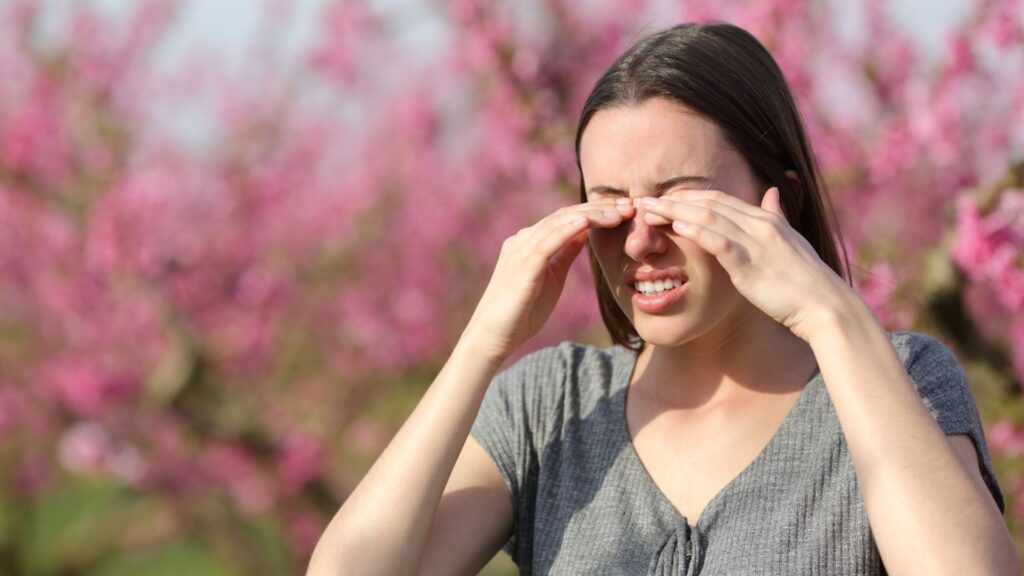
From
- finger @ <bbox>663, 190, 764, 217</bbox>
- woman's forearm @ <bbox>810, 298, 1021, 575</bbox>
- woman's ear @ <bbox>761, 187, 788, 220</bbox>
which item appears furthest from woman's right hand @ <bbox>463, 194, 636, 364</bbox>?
woman's forearm @ <bbox>810, 298, 1021, 575</bbox>

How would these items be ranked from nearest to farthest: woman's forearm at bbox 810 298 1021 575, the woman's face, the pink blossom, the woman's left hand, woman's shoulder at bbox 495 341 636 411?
woman's forearm at bbox 810 298 1021 575
the woman's left hand
the woman's face
woman's shoulder at bbox 495 341 636 411
the pink blossom

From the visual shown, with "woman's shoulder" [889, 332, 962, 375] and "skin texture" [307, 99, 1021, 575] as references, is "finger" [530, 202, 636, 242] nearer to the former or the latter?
"skin texture" [307, 99, 1021, 575]

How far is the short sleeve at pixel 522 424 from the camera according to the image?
179 centimetres

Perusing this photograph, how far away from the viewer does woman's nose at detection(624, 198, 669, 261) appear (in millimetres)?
1557

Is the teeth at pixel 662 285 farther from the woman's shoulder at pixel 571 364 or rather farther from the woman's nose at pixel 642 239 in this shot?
the woman's shoulder at pixel 571 364

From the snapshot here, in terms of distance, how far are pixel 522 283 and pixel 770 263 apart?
37 centimetres

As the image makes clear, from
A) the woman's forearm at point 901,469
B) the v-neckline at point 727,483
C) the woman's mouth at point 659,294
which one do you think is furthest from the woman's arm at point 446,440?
the woman's forearm at point 901,469

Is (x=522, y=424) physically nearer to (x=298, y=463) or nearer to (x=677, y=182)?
(x=677, y=182)

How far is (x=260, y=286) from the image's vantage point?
16.9ft

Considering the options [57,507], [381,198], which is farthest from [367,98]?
[57,507]

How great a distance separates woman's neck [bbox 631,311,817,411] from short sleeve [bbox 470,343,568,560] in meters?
0.18

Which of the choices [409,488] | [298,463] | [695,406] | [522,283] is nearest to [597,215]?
[522,283]

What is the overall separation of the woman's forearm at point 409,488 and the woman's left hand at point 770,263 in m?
0.39

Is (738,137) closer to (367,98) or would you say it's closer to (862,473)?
(862,473)
